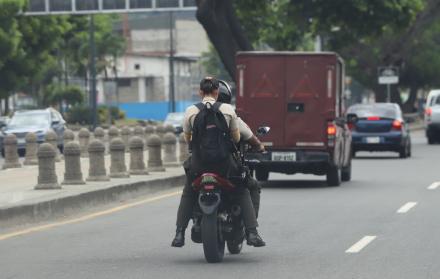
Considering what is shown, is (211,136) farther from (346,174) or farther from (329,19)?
(329,19)

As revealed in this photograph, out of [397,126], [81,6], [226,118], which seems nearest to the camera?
[226,118]

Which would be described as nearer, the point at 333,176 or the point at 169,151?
the point at 333,176

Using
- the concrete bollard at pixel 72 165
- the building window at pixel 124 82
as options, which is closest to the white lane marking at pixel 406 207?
the concrete bollard at pixel 72 165

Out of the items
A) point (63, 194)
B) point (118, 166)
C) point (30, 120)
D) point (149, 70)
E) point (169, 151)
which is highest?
point (63, 194)

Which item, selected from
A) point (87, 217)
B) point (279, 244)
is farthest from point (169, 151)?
point (279, 244)

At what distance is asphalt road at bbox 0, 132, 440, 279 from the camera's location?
12.3 m

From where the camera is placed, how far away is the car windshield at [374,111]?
127 feet

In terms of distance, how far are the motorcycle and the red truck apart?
11.6m

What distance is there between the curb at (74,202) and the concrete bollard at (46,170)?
84cm

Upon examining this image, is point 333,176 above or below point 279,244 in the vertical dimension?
below

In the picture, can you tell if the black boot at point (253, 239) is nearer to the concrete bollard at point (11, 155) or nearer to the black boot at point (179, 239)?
the black boot at point (179, 239)

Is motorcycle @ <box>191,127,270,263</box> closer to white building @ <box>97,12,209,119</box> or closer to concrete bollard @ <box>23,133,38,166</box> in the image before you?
concrete bollard @ <box>23,133,38,166</box>

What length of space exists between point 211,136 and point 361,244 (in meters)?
2.73

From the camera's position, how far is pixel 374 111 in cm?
3912
